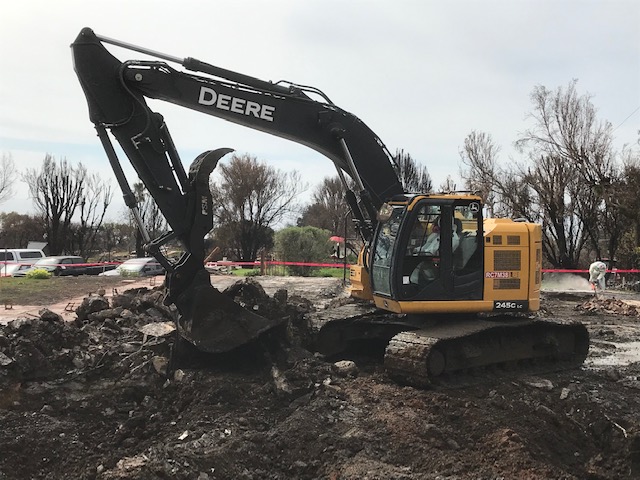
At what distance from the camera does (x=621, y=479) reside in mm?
4414

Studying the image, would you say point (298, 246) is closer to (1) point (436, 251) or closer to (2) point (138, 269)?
(2) point (138, 269)

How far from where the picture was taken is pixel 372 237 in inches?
305

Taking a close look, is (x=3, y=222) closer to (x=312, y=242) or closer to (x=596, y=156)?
(x=312, y=242)

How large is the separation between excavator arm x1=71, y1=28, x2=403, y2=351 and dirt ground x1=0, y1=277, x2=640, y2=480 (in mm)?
490

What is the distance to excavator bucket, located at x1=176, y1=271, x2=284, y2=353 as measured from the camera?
21.4 ft

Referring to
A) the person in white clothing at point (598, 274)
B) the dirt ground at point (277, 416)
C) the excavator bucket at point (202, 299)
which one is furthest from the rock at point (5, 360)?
the person in white clothing at point (598, 274)

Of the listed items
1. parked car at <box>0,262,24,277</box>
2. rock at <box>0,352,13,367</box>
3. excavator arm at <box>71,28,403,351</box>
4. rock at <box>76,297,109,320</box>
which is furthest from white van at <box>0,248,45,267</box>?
excavator arm at <box>71,28,403,351</box>

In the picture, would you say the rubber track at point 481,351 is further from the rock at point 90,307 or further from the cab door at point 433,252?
the rock at point 90,307

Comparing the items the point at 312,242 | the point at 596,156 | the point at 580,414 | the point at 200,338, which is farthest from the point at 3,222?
the point at 580,414

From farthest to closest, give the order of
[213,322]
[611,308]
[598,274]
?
[598,274] < [611,308] < [213,322]

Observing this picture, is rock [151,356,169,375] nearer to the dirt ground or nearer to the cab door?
the dirt ground

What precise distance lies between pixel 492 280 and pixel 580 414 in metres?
1.95

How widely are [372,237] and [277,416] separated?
10.0ft

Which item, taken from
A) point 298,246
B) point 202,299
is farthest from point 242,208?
point 202,299
